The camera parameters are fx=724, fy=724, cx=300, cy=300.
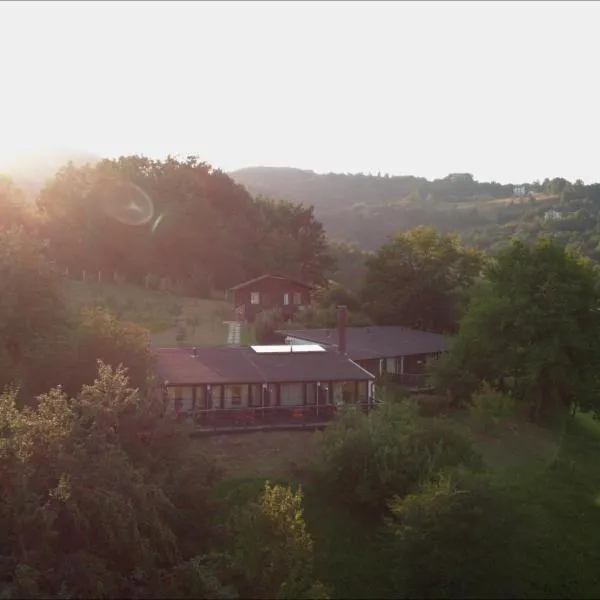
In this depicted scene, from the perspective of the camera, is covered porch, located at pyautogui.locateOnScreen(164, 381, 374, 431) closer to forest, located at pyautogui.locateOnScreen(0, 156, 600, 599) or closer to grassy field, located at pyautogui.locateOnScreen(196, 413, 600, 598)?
grassy field, located at pyautogui.locateOnScreen(196, 413, 600, 598)

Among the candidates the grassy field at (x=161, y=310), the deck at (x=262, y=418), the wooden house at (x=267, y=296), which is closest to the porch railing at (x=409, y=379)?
the deck at (x=262, y=418)

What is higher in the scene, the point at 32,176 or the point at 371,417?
the point at 32,176

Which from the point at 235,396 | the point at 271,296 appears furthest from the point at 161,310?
the point at 235,396

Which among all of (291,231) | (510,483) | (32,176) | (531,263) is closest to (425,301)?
(531,263)

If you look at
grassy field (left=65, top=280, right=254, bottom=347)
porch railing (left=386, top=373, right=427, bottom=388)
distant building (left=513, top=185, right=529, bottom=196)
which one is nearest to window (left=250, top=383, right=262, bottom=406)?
porch railing (left=386, top=373, right=427, bottom=388)

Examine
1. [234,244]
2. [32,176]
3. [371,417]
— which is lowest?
[371,417]

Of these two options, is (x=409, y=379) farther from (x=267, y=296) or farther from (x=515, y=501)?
(x=267, y=296)

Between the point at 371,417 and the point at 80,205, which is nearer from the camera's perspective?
the point at 371,417

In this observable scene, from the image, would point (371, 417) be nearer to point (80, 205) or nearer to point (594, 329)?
point (594, 329)
